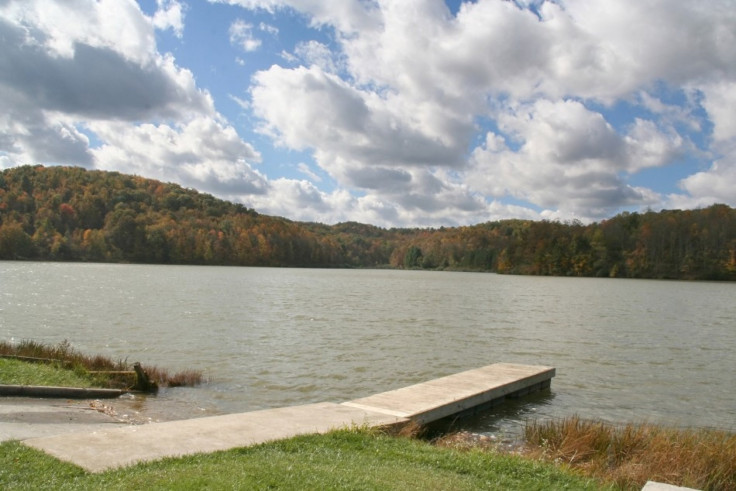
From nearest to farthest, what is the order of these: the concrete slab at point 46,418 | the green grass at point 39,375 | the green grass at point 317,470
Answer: the green grass at point 317,470
the concrete slab at point 46,418
the green grass at point 39,375

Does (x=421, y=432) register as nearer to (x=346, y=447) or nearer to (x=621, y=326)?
(x=346, y=447)

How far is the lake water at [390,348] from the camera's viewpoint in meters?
15.4

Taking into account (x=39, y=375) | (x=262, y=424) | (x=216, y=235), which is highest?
(x=216, y=235)

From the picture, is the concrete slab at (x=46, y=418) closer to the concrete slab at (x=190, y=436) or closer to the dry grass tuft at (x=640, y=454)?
the concrete slab at (x=190, y=436)

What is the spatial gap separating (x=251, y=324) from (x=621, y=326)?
2177 centimetres

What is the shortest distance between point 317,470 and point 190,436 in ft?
8.99

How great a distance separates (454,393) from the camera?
13336 mm

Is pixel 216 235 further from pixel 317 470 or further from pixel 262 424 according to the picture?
pixel 317 470

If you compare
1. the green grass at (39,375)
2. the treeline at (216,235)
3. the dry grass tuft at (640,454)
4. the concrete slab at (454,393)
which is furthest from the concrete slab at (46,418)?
the treeline at (216,235)

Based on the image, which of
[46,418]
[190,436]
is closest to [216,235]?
[46,418]

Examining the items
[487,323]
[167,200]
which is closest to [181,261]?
[167,200]

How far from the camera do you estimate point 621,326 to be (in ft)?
110

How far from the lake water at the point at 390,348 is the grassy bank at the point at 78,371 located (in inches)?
32.1

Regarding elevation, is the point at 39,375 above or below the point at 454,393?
below
